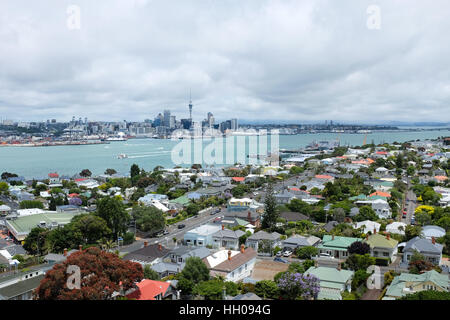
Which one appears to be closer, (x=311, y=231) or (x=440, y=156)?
(x=311, y=231)

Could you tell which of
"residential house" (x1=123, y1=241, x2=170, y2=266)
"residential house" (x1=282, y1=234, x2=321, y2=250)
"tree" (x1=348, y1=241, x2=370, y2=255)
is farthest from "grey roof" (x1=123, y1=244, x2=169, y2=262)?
"tree" (x1=348, y1=241, x2=370, y2=255)

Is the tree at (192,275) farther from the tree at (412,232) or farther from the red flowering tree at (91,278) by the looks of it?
the tree at (412,232)

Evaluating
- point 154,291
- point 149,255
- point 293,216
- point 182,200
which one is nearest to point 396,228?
point 293,216

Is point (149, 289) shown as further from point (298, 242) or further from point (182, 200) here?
point (182, 200)

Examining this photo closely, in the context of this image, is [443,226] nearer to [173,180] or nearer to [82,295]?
[82,295]

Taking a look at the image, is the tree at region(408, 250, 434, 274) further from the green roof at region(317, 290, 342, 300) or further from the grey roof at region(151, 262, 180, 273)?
the grey roof at region(151, 262, 180, 273)
